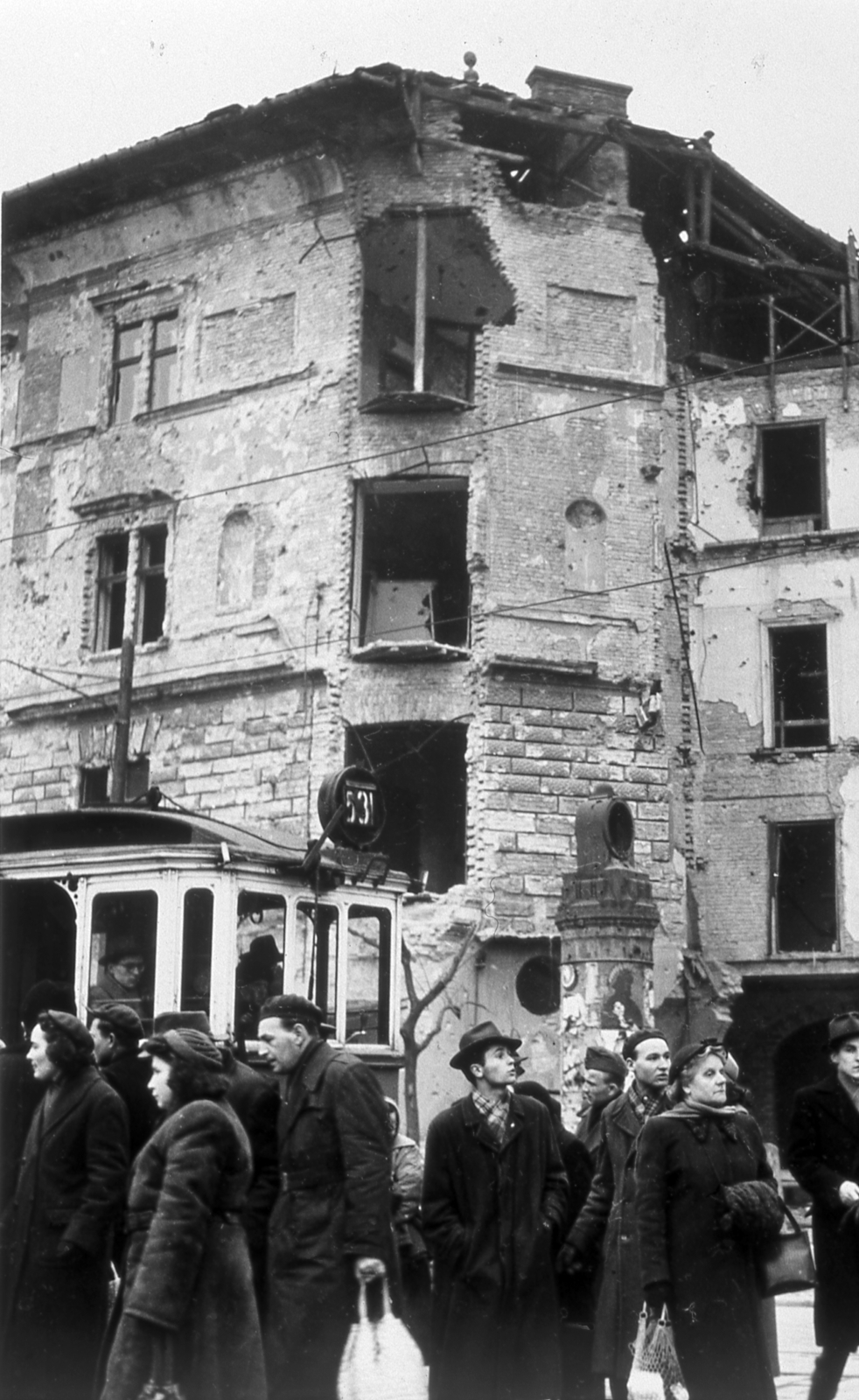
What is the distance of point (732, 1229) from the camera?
249 inches

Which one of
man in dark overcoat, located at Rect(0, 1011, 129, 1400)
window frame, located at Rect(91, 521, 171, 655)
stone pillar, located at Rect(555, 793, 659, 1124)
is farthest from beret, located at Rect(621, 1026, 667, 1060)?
window frame, located at Rect(91, 521, 171, 655)

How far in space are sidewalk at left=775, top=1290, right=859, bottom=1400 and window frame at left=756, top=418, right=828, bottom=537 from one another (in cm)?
1362

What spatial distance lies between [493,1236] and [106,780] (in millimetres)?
19209

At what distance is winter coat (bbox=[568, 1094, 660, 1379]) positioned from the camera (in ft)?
24.6

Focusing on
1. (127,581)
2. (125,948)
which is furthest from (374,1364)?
(127,581)

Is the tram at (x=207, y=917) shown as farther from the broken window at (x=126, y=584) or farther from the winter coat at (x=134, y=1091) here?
the broken window at (x=126, y=584)

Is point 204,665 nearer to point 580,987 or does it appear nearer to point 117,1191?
point 580,987

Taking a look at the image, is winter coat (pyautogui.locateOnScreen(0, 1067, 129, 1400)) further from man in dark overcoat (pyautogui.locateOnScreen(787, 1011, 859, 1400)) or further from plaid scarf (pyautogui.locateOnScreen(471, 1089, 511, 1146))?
man in dark overcoat (pyautogui.locateOnScreen(787, 1011, 859, 1400))

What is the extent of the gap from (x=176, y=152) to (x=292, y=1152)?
837 inches

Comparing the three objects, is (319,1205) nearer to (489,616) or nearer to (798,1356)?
(798,1356)

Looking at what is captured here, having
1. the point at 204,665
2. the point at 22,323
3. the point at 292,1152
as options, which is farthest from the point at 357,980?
the point at 22,323

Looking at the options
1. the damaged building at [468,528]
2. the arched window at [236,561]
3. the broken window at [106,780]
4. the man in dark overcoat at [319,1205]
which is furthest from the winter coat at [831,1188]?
the broken window at [106,780]

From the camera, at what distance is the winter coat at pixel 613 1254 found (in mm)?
7512

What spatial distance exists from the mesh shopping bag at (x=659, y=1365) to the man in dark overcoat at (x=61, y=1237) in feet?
6.67
